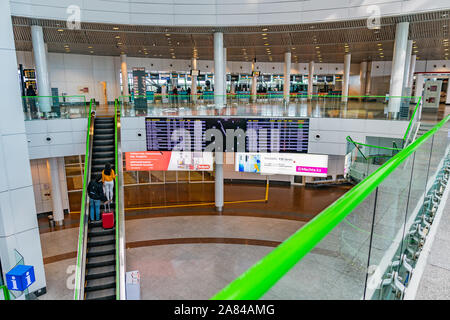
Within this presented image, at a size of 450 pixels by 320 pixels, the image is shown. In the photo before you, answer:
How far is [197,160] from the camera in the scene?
1700cm

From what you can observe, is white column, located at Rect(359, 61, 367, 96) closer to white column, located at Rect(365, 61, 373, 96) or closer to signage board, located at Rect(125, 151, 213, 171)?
white column, located at Rect(365, 61, 373, 96)

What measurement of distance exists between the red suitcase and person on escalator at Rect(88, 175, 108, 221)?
435 millimetres

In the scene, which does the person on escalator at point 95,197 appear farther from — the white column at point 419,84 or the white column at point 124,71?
the white column at point 419,84

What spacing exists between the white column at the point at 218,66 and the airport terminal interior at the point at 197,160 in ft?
0.33

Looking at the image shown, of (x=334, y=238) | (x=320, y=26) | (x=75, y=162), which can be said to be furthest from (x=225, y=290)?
(x=75, y=162)

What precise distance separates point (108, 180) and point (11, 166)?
2.74m

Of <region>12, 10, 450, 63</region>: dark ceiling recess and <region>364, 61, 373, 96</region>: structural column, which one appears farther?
<region>364, 61, 373, 96</region>: structural column

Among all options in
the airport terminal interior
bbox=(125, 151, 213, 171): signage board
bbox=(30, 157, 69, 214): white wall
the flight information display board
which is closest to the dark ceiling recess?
the airport terminal interior

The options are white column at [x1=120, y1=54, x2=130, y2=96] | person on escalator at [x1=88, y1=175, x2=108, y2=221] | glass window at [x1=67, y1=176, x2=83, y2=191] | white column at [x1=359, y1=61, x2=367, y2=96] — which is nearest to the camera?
person on escalator at [x1=88, y1=175, x2=108, y2=221]

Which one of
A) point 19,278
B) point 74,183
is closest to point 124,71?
point 74,183

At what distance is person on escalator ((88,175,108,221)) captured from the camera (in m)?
9.98

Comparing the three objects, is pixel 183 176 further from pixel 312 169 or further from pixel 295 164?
pixel 312 169

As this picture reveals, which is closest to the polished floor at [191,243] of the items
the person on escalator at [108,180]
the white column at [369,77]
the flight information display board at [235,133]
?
the person on escalator at [108,180]
